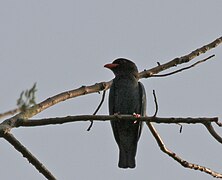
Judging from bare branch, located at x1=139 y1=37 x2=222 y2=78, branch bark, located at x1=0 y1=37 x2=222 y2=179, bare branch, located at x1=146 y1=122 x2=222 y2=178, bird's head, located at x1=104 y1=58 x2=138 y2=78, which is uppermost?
bird's head, located at x1=104 y1=58 x2=138 y2=78

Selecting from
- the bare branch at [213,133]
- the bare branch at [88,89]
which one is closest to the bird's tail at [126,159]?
the bare branch at [88,89]

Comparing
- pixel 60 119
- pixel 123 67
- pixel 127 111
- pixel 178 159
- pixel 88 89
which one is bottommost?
pixel 178 159

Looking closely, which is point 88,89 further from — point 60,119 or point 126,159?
point 126,159

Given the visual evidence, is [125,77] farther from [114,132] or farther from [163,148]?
[163,148]

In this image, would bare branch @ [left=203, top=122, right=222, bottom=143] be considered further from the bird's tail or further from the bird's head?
the bird's head

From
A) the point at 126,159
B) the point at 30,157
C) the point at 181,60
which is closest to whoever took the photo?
the point at 30,157

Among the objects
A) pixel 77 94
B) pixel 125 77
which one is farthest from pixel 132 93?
pixel 77 94

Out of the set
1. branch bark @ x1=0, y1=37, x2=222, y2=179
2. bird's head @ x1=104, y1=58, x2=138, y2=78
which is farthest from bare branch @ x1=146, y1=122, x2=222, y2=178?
bird's head @ x1=104, y1=58, x2=138, y2=78

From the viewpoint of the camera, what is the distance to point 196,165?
19.5 feet

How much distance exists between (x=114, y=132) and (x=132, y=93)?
2.11ft

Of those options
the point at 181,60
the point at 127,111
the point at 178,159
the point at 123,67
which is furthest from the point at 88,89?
the point at 123,67

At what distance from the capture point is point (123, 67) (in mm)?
9688

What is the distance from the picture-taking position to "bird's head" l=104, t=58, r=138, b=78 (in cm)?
954

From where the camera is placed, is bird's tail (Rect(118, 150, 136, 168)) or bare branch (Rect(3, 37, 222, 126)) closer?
bare branch (Rect(3, 37, 222, 126))
